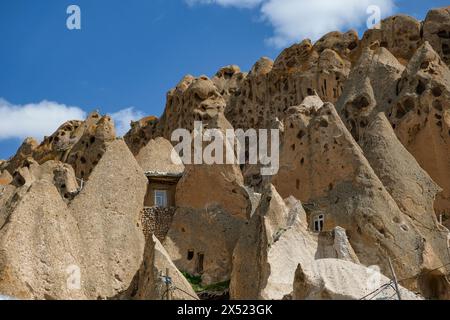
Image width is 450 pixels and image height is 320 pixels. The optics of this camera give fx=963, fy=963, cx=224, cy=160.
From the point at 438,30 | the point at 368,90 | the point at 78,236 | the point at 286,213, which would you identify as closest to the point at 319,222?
the point at 286,213

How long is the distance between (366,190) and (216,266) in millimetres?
5028

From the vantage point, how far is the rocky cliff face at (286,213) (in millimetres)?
24547

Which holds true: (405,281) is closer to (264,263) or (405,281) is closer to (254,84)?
(264,263)

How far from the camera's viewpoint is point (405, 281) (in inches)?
985

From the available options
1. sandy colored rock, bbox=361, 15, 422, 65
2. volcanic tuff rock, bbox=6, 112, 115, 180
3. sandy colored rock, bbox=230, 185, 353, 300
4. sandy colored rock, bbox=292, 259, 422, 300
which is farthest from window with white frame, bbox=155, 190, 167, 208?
sandy colored rock, bbox=361, 15, 422, 65

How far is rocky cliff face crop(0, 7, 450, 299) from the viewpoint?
24.5 metres

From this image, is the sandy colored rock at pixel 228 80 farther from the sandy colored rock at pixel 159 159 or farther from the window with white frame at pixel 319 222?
the window with white frame at pixel 319 222

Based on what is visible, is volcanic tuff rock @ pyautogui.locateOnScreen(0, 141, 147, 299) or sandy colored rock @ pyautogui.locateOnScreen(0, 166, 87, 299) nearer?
sandy colored rock @ pyautogui.locateOnScreen(0, 166, 87, 299)

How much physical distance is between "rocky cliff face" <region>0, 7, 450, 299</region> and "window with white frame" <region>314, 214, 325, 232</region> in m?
0.04

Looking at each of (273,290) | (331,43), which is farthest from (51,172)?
(331,43)

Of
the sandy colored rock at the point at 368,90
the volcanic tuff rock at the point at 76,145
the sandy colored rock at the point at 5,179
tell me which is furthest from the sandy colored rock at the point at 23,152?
the sandy colored rock at the point at 368,90

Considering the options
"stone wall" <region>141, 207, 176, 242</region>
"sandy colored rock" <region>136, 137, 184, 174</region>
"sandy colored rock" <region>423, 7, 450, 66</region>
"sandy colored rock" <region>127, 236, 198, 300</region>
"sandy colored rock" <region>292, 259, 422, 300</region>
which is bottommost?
"sandy colored rock" <region>292, 259, 422, 300</region>

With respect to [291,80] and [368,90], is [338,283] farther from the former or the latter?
[291,80]

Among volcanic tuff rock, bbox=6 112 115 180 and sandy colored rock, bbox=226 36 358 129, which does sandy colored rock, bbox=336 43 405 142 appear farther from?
volcanic tuff rock, bbox=6 112 115 180
